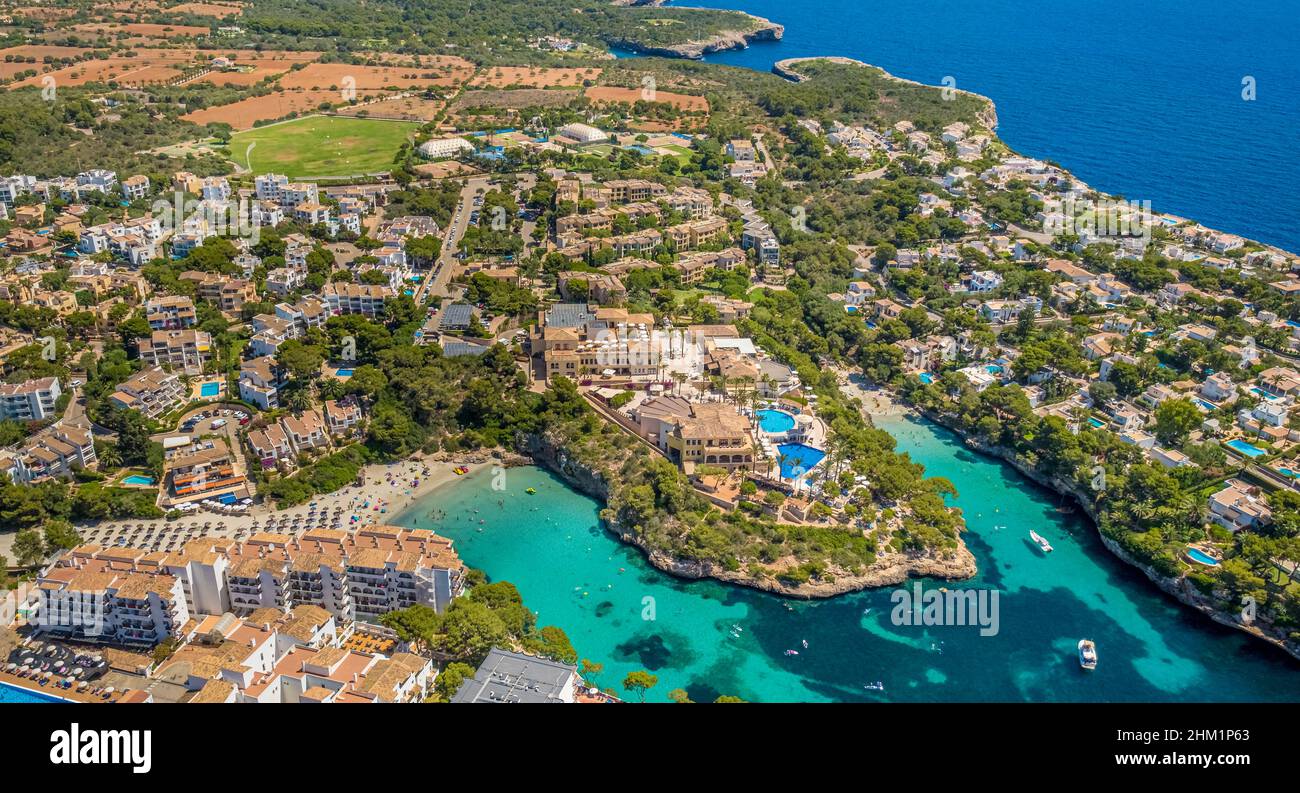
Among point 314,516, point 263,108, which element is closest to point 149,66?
point 263,108

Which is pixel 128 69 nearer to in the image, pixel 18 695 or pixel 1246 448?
pixel 18 695

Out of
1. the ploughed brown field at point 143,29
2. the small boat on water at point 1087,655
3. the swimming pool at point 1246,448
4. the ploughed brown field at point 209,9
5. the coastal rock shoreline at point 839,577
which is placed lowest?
the small boat on water at point 1087,655

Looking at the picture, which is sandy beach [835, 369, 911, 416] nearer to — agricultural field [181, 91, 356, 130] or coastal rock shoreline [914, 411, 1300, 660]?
coastal rock shoreline [914, 411, 1300, 660]

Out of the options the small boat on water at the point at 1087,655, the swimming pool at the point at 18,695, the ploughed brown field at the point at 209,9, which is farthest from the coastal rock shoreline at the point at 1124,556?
the ploughed brown field at the point at 209,9

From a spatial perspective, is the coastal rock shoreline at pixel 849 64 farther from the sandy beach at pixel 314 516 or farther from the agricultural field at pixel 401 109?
the sandy beach at pixel 314 516

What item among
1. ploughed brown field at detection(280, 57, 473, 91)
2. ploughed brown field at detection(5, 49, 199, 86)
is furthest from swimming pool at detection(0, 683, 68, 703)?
ploughed brown field at detection(5, 49, 199, 86)

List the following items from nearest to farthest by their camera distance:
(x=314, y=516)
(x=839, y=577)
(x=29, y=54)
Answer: (x=839, y=577) → (x=314, y=516) → (x=29, y=54)
